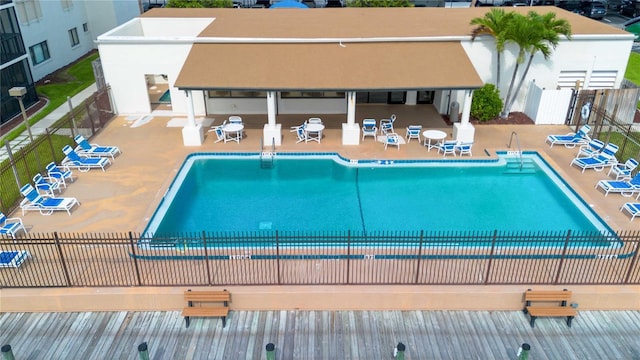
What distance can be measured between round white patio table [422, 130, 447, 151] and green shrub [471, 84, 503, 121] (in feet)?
9.23

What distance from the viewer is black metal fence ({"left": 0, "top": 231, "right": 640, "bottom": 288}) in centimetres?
1209

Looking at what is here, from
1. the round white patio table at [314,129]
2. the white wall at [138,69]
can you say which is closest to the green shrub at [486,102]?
the round white patio table at [314,129]

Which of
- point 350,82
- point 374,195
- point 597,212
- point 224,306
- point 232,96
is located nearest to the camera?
point 224,306

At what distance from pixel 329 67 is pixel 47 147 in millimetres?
11979

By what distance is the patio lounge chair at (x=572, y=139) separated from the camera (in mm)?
19953

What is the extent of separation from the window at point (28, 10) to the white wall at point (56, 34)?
24cm

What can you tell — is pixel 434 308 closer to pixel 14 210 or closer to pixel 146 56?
pixel 14 210

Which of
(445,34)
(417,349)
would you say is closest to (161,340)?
(417,349)

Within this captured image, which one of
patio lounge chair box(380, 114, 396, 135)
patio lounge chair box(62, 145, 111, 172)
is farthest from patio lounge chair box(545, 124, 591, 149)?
patio lounge chair box(62, 145, 111, 172)

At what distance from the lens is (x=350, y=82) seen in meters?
19.2

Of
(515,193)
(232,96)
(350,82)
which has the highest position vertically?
(350,82)

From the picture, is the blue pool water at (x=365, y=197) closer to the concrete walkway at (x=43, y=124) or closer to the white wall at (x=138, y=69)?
the white wall at (x=138, y=69)

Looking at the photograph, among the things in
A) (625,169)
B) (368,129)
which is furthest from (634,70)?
(368,129)

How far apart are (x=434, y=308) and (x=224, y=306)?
5.21m
